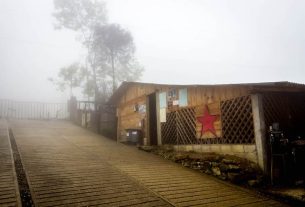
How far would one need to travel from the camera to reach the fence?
107 feet

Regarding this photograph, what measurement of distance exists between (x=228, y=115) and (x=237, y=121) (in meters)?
0.53

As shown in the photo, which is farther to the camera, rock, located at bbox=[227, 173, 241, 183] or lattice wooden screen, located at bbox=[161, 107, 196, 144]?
lattice wooden screen, located at bbox=[161, 107, 196, 144]

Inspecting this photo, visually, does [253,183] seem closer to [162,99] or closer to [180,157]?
[180,157]

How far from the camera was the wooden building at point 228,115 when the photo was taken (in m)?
10.0

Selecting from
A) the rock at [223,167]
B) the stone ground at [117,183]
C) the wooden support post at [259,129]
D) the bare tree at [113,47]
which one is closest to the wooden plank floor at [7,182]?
the stone ground at [117,183]

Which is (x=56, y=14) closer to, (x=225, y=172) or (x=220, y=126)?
(x=220, y=126)

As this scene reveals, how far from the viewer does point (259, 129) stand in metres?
9.85

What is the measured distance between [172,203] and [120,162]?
186 inches

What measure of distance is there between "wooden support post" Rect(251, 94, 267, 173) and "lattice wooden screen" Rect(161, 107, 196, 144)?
361 cm

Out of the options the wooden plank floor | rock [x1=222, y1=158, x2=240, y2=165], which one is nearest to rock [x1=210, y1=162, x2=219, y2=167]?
rock [x1=222, y1=158, x2=240, y2=165]

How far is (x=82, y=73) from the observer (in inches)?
1249

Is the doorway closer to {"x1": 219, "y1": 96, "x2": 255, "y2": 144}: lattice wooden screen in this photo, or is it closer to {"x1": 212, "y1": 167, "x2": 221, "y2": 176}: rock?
{"x1": 219, "y1": 96, "x2": 255, "y2": 144}: lattice wooden screen

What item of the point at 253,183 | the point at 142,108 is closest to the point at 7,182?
the point at 253,183

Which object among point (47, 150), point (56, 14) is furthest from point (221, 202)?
point (56, 14)
